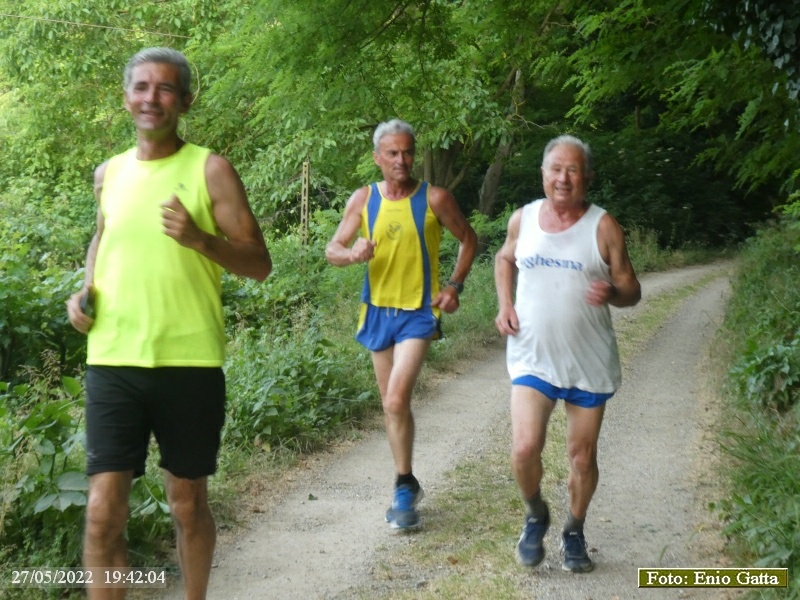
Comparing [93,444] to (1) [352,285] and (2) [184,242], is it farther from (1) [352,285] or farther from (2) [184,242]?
(1) [352,285]

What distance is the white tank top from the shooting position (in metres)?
4.69

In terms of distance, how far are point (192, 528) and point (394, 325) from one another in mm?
2205

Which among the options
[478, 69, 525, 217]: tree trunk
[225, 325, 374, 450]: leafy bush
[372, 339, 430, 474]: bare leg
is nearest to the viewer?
[372, 339, 430, 474]: bare leg

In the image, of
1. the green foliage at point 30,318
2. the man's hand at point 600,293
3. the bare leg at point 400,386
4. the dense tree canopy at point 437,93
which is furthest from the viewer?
the dense tree canopy at point 437,93

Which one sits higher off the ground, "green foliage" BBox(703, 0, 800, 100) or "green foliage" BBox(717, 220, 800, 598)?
"green foliage" BBox(703, 0, 800, 100)

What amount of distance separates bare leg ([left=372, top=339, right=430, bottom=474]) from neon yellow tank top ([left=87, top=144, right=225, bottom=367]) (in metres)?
2.13

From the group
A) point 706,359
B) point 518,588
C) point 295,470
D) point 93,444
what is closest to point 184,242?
point 93,444

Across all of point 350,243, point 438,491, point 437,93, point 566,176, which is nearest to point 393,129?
point 350,243

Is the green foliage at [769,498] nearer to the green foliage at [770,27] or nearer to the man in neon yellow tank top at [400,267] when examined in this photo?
the man in neon yellow tank top at [400,267]

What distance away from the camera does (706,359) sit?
11680 mm

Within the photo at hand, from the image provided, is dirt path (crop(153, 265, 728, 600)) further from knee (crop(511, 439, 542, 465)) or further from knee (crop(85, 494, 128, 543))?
knee (crop(85, 494, 128, 543))

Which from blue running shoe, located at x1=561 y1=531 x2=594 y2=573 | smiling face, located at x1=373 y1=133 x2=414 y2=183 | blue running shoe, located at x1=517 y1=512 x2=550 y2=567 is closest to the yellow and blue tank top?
smiling face, located at x1=373 y1=133 x2=414 y2=183

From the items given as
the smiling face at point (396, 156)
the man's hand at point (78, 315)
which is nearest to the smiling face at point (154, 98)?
the man's hand at point (78, 315)

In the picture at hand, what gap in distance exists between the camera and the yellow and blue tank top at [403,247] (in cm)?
566
